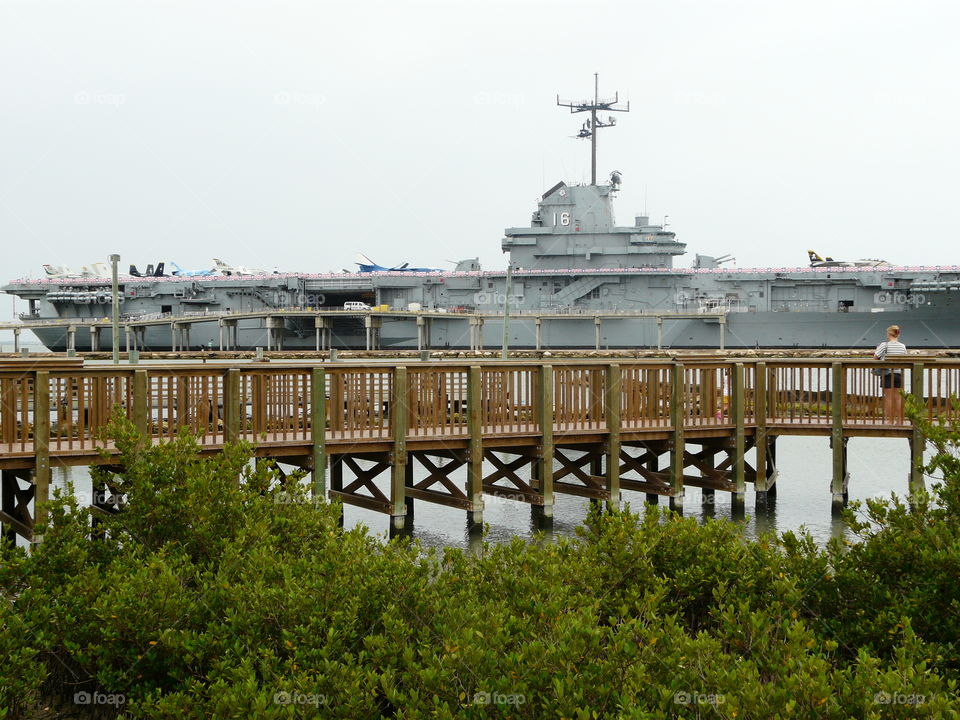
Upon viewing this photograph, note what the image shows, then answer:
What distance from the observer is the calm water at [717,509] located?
1368 centimetres

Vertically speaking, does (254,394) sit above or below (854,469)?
above

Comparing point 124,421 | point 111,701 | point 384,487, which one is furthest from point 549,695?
point 384,487

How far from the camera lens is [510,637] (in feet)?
16.1

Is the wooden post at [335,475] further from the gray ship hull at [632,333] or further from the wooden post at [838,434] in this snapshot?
the gray ship hull at [632,333]

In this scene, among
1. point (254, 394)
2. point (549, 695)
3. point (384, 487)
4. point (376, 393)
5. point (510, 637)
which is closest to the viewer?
point (549, 695)

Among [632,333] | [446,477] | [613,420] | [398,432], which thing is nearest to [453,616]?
[398,432]

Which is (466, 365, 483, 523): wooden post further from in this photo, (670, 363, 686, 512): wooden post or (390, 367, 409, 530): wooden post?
(670, 363, 686, 512): wooden post

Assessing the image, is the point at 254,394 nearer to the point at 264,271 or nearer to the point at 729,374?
the point at 729,374

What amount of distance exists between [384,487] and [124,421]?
10.5 metres

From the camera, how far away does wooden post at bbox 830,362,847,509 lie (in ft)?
43.9

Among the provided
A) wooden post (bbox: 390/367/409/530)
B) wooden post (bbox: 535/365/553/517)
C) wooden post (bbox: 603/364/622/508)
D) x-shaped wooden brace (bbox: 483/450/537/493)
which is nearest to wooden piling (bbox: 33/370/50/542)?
wooden post (bbox: 390/367/409/530)

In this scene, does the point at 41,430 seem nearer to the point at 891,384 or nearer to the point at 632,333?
the point at 891,384

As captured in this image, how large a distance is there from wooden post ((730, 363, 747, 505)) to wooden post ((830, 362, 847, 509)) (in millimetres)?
1312

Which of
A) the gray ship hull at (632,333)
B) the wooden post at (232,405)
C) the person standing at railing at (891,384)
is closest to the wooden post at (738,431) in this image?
the person standing at railing at (891,384)
